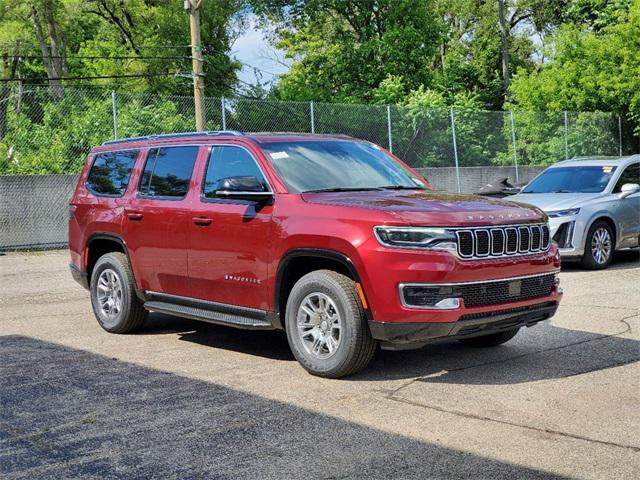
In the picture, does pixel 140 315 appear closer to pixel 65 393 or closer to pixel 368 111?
pixel 65 393

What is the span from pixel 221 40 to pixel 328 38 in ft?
20.4

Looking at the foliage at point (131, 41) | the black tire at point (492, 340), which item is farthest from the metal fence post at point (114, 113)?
the foliage at point (131, 41)

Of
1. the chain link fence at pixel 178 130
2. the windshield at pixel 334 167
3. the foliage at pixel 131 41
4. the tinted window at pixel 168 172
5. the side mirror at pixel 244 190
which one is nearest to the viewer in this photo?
the side mirror at pixel 244 190

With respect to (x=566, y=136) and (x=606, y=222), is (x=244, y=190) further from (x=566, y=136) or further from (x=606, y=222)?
(x=566, y=136)

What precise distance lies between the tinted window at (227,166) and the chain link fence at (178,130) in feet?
39.6

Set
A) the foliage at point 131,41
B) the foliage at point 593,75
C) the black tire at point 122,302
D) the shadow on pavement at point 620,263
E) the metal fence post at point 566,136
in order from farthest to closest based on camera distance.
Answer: the foliage at point 131,41 < the foliage at point 593,75 < the metal fence post at point 566,136 < the shadow on pavement at point 620,263 < the black tire at point 122,302

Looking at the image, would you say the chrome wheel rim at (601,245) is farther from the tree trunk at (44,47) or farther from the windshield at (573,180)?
the tree trunk at (44,47)

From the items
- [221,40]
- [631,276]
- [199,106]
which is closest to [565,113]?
[199,106]

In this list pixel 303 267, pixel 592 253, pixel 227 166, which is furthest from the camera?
pixel 592 253

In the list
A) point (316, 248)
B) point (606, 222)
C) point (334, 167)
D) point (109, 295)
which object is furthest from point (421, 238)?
point (606, 222)

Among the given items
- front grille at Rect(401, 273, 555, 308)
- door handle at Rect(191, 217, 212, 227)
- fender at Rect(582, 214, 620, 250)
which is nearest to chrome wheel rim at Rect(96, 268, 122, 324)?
door handle at Rect(191, 217, 212, 227)

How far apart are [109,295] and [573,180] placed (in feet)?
27.4

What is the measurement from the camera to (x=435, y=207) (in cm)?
630

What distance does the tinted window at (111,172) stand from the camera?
8548 mm
